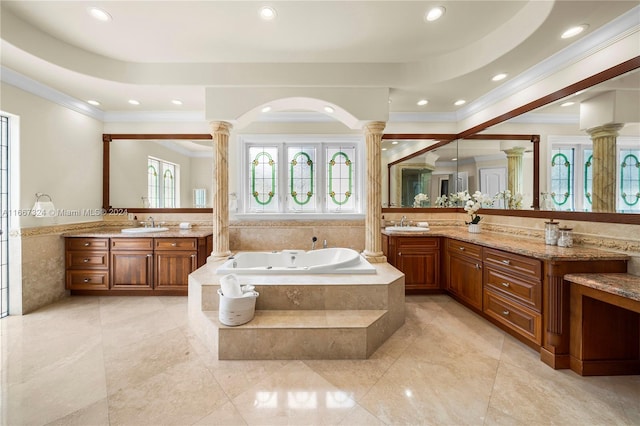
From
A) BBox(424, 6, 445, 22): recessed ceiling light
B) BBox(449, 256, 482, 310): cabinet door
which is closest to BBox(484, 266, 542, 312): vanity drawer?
BBox(449, 256, 482, 310): cabinet door

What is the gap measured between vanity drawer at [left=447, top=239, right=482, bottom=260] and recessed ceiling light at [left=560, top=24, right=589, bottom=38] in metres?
2.03

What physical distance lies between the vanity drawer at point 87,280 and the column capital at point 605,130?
5.61 meters

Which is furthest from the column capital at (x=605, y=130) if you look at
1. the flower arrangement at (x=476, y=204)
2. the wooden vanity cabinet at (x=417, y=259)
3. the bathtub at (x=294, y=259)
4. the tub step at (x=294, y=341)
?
the tub step at (x=294, y=341)

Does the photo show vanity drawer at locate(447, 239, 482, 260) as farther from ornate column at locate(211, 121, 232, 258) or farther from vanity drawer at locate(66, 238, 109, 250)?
vanity drawer at locate(66, 238, 109, 250)

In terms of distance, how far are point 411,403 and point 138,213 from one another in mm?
4529

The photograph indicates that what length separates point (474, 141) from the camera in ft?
13.0

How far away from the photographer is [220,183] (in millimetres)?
3461

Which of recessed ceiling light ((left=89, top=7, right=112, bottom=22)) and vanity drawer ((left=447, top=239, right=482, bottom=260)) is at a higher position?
recessed ceiling light ((left=89, top=7, right=112, bottom=22))

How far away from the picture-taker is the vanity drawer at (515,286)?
2254mm

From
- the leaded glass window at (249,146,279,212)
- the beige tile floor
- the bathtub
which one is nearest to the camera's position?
the beige tile floor

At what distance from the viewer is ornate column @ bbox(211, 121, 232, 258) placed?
346 cm

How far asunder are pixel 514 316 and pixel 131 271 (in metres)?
4.45

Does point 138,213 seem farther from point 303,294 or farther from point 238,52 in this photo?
point 303,294

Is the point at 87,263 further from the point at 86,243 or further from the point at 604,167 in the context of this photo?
the point at 604,167
